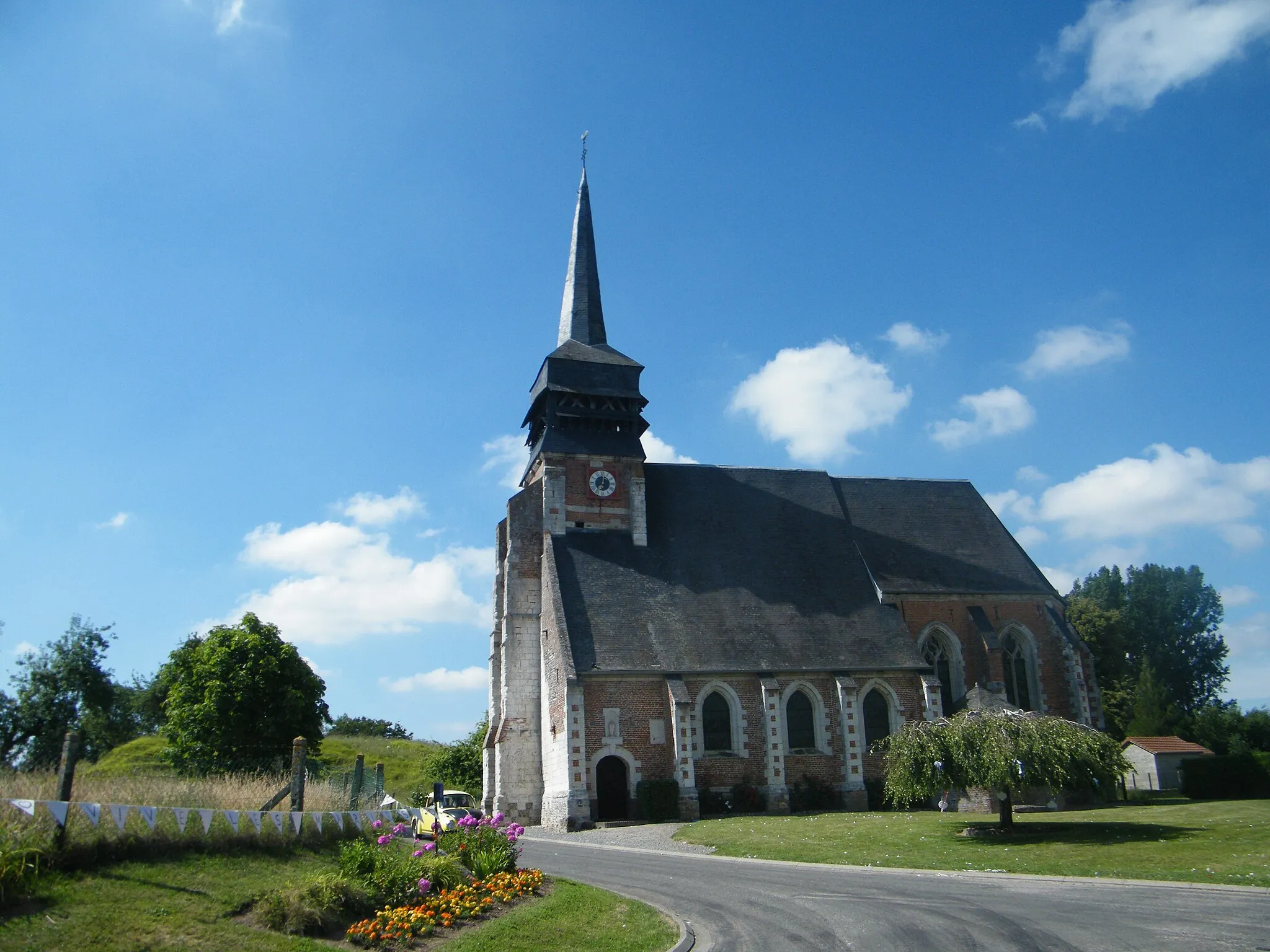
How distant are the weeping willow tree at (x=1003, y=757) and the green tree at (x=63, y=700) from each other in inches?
1683

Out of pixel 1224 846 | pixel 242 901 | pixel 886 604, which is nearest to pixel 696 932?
pixel 242 901

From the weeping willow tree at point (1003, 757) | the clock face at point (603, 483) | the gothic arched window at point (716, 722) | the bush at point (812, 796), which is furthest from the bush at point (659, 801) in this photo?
the clock face at point (603, 483)

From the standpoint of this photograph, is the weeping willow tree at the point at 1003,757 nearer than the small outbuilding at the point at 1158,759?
Yes

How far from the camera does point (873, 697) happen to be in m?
33.1

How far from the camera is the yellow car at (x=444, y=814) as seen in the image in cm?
1894

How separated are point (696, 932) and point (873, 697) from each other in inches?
909

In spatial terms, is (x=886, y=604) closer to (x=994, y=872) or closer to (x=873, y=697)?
(x=873, y=697)

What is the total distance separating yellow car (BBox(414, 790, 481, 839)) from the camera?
62.1 feet

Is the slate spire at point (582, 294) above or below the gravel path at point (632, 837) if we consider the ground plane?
above

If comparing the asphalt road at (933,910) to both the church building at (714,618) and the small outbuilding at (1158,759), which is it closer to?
the church building at (714,618)

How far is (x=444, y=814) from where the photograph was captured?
23.9 meters

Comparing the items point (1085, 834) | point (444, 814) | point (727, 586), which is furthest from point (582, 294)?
point (1085, 834)

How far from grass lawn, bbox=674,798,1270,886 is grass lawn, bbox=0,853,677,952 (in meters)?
7.65

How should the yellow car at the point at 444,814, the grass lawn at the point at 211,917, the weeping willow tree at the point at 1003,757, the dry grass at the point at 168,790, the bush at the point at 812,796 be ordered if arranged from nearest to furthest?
1. the grass lawn at the point at 211,917
2. the dry grass at the point at 168,790
3. the yellow car at the point at 444,814
4. the weeping willow tree at the point at 1003,757
5. the bush at the point at 812,796
